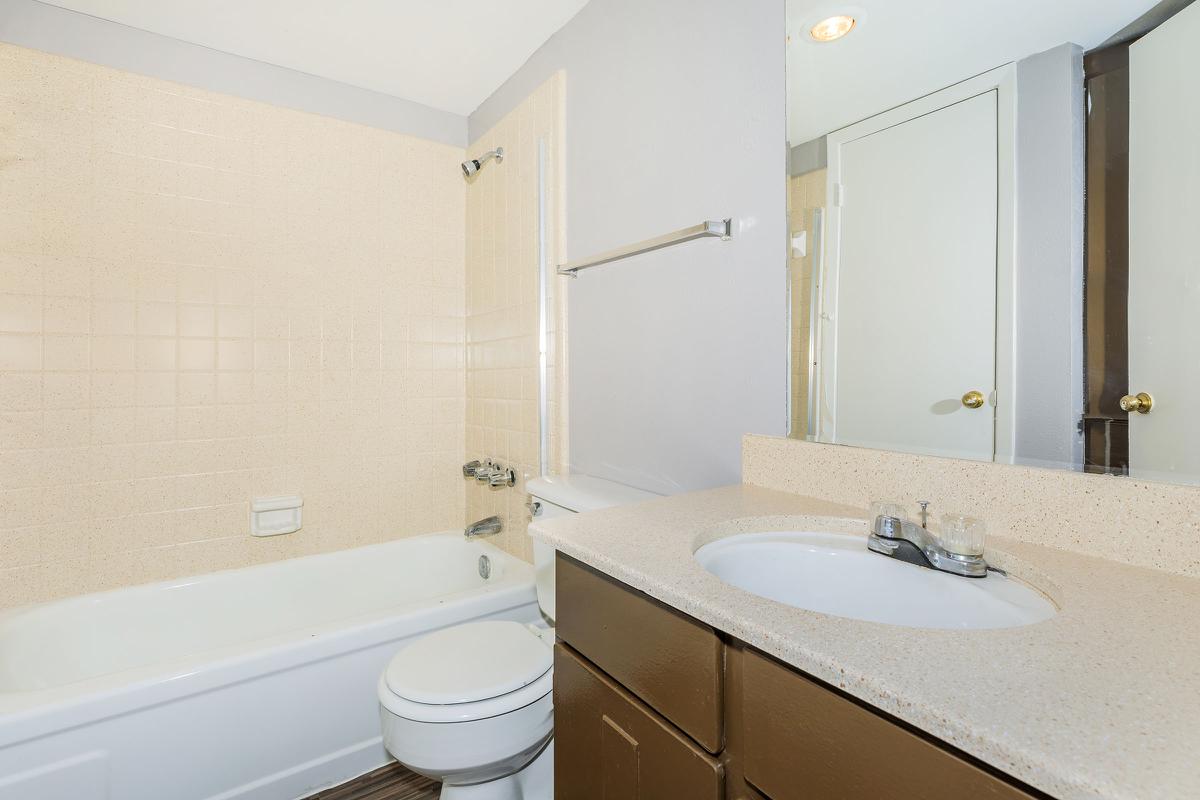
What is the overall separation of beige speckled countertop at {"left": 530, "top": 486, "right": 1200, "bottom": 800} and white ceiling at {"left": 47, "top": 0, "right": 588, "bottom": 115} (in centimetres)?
191

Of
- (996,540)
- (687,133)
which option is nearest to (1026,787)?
(996,540)

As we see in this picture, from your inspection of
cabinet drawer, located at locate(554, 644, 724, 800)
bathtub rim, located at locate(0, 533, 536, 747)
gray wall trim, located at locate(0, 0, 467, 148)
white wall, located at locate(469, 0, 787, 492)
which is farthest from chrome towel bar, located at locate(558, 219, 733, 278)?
gray wall trim, located at locate(0, 0, 467, 148)

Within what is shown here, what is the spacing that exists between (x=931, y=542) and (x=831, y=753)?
0.41m

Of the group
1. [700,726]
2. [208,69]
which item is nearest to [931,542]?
[700,726]

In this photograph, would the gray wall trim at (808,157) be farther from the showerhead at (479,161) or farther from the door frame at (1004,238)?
the showerhead at (479,161)

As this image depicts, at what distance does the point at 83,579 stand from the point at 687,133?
2.42 metres

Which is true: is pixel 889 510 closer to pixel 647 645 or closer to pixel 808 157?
pixel 647 645

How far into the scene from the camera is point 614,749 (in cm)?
83

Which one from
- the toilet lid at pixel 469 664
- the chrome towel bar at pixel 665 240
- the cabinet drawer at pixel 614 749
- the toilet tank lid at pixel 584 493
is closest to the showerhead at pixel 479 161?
the chrome towel bar at pixel 665 240

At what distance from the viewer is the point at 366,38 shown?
2.05 metres

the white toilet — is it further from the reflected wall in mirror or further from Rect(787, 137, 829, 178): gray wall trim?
Rect(787, 137, 829, 178): gray wall trim

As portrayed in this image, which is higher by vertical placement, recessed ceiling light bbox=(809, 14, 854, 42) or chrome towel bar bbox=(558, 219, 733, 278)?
recessed ceiling light bbox=(809, 14, 854, 42)

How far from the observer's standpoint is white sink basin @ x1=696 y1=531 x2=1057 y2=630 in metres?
0.76

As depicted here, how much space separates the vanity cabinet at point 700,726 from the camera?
50 centimetres
